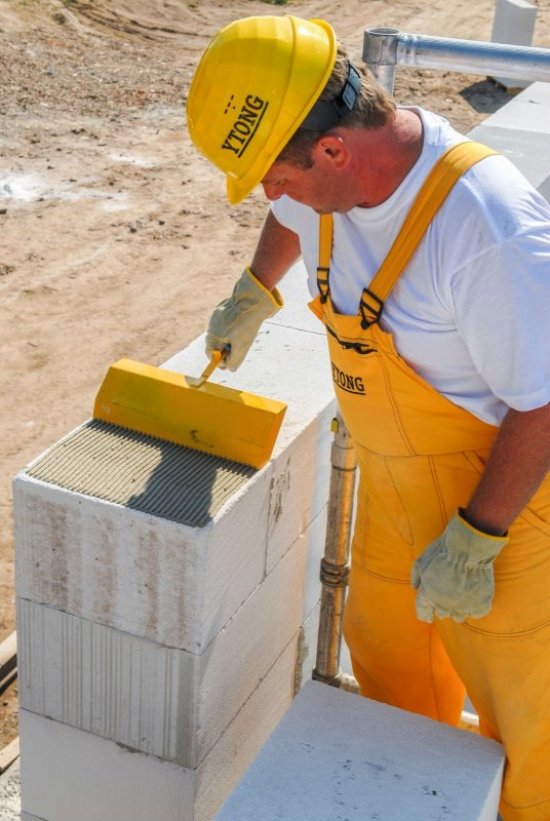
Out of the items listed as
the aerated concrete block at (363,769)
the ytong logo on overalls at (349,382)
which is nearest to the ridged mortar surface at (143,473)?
the ytong logo on overalls at (349,382)

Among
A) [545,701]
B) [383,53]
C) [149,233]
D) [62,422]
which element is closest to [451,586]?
[545,701]

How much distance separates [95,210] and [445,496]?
7.41m

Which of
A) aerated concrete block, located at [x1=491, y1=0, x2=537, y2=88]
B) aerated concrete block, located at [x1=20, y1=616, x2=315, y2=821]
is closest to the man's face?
aerated concrete block, located at [x1=20, y1=616, x2=315, y2=821]

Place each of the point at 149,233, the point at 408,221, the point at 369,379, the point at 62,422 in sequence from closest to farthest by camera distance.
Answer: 1. the point at 408,221
2. the point at 369,379
3. the point at 62,422
4. the point at 149,233

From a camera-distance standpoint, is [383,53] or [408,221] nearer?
[408,221]

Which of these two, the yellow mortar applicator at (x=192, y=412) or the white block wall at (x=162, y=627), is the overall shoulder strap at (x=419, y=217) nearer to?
the yellow mortar applicator at (x=192, y=412)

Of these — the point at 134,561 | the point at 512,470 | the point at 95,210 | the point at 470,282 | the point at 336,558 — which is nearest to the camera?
the point at 470,282

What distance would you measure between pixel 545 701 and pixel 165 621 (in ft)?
3.00

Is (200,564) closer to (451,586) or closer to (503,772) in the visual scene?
(451,586)

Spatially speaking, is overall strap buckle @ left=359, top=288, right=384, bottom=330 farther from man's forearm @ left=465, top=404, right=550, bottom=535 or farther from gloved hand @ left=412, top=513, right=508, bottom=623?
gloved hand @ left=412, top=513, right=508, bottom=623

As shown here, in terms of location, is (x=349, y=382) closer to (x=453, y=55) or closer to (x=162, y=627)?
(x=162, y=627)

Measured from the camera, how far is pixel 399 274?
2.40m

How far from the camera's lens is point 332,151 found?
7.66 feet

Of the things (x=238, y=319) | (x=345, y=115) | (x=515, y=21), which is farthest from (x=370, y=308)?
(x=515, y=21)
